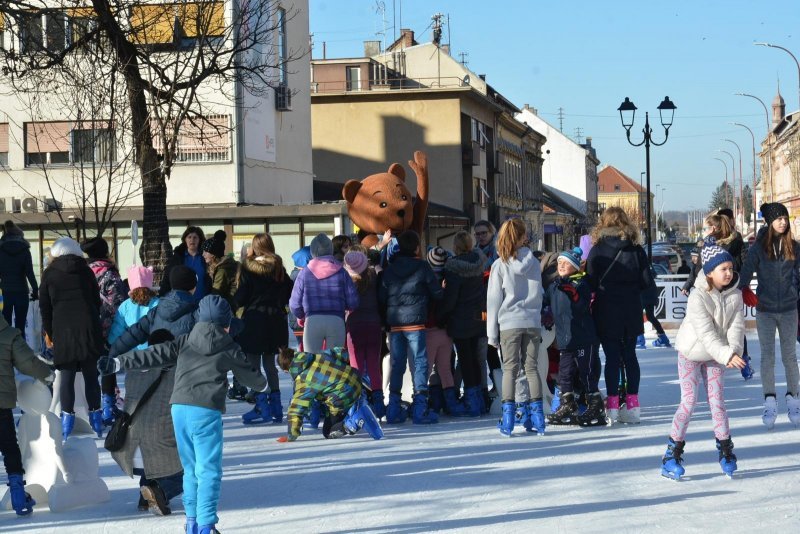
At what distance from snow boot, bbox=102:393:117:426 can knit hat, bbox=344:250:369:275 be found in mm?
2718

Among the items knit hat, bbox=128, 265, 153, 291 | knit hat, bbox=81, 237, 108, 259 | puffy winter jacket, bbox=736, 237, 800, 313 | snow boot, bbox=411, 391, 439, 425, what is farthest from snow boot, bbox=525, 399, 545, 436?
knit hat, bbox=81, 237, 108, 259

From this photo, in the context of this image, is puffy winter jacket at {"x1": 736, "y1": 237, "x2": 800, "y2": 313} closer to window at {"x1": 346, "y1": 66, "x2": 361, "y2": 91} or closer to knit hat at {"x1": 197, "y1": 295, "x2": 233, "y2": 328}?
knit hat at {"x1": 197, "y1": 295, "x2": 233, "y2": 328}

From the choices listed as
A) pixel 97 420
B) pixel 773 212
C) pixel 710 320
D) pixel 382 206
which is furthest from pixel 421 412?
pixel 382 206

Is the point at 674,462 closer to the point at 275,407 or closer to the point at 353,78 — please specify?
the point at 275,407

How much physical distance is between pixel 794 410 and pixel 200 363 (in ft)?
20.0

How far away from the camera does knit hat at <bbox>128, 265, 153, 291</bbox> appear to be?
1052 cm

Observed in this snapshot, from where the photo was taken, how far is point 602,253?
11.2 metres

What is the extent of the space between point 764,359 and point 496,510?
13.8 feet

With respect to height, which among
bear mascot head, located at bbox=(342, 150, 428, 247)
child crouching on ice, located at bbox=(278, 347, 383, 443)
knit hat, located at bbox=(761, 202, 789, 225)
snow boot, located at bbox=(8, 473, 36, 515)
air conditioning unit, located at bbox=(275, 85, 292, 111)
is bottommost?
snow boot, located at bbox=(8, 473, 36, 515)

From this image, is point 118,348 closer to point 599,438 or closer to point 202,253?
point 599,438

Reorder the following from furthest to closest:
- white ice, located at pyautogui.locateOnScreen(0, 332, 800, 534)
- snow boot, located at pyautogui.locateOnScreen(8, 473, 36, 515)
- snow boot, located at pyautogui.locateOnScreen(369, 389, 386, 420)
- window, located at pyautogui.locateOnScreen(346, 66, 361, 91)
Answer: window, located at pyautogui.locateOnScreen(346, 66, 361, 91)
snow boot, located at pyautogui.locateOnScreen(369, 389, 386, 420)
snow boot, located at pyautogui.locateOnScreen(8, 473, 36, 515)
white ice, located at pyautogui.locateOnScreen(0, 332, 800, 534)

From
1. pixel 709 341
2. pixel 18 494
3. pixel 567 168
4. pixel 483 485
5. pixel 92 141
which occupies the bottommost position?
pixel 483 485

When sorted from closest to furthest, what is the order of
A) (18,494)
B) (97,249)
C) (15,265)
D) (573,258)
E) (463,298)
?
1. (18,494)
2. (573,258)
3. (97,249)
4. (463,298)
5. (15,265)

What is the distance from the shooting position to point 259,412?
12.3 metres
